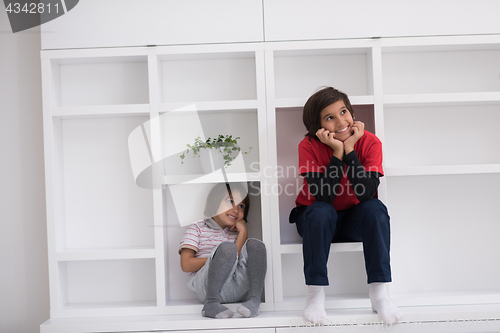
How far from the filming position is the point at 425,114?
5.55 feet

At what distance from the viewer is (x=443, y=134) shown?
1691 millimetres

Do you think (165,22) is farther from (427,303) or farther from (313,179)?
(427,303)

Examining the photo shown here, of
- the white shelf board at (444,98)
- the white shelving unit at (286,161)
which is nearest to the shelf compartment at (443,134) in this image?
the white shelving unit at (286,161)

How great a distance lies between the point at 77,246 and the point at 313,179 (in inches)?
41.2

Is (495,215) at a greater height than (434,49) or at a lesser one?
lesser

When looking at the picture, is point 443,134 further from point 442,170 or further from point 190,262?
point 190,262

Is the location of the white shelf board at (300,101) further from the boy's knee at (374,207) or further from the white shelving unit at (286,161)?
the boy's knee at (374,207)

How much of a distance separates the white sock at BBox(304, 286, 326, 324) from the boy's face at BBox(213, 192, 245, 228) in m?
0.42

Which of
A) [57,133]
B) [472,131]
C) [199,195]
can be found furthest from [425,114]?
[57,133]

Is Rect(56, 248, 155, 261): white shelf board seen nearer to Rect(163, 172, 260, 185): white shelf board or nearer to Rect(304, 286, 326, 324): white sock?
Rect(163, 172, 260, 185): white shelf board

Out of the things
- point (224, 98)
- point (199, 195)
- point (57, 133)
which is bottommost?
point (199, 195)

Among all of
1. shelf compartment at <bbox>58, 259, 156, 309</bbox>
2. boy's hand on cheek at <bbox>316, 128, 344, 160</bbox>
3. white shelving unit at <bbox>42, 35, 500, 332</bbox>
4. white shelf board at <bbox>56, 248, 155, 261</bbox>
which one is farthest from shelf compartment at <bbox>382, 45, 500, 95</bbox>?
shelf compartment at <bbox>58, 259, 156, 309</bbox>

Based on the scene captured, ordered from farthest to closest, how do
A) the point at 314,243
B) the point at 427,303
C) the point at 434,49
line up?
the point at 434,49
the point at 427,303
the point at 314,243

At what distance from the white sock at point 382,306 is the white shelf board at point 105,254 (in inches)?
32.7
